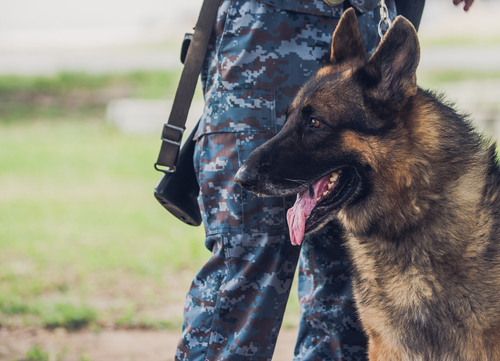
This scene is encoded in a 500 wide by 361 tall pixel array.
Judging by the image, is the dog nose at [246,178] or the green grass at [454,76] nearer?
the dog nose at [246,178]

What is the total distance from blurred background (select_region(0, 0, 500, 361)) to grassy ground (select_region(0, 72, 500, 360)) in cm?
1

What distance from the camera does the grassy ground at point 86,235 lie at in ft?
12.0

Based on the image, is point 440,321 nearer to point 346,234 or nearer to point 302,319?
point 346,234

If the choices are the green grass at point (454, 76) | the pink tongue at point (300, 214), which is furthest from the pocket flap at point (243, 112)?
the green grass at point (454, 76)

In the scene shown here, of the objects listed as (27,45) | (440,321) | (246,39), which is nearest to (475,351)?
(440,321)

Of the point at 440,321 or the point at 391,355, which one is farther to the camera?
the point at 391,355

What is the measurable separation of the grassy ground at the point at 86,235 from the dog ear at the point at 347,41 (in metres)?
2.16

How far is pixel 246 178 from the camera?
6.02ft

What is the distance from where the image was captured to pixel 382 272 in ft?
6.52

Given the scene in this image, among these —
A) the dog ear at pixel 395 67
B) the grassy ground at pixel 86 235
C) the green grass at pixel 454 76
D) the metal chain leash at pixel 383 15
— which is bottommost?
the grassy ground at pixel 86 235

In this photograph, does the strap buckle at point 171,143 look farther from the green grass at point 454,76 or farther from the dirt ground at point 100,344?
the green grass at point 454,76

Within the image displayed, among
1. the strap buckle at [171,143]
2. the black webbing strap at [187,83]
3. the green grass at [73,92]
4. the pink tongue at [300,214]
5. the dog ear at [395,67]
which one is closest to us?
the dog ear at [395,67]

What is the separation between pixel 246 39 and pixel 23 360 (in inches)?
93.0

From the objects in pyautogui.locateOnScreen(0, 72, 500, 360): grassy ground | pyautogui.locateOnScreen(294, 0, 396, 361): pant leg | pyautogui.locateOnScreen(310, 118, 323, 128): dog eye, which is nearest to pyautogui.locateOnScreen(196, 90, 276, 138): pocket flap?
pyautogui.locateOnScreen(310, 118, 323, 128): dog eye
